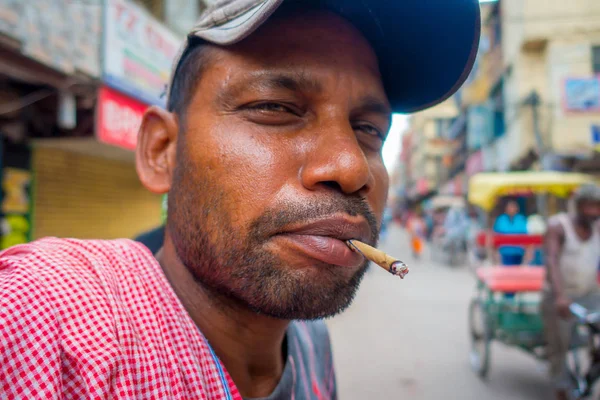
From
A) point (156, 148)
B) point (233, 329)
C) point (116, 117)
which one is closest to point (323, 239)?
point (233, 329)

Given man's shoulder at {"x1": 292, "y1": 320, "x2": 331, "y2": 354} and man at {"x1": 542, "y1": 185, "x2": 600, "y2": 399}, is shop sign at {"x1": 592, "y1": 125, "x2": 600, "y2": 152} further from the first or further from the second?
man's shoulder at {"x1": 292, "y1": 320, "x2": 331, "y2": 354}

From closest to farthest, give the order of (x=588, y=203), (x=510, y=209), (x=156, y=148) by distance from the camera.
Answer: (x=156, y=148) < (x=588, y=203) < (x=510, y=209)

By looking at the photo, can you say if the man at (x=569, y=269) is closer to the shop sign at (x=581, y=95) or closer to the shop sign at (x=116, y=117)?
the shop sign at (x=116, y=117)

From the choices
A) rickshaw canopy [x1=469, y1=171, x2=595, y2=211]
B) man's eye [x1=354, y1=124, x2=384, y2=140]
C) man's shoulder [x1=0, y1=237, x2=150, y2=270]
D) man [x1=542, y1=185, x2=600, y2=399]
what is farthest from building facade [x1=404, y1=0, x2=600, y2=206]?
man's shoulder [x1=0, y1=237, x2=150, y2=270]

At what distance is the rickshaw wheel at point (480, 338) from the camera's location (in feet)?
14.9

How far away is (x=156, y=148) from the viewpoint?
1.32 metres

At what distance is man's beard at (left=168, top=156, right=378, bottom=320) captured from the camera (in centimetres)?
100

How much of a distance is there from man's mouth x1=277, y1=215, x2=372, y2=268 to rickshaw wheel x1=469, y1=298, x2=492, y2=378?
421 centimetres

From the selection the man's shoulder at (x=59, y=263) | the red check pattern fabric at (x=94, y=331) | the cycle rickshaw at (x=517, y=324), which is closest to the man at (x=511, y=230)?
the cycle rickshaw at (x=517, y=324)

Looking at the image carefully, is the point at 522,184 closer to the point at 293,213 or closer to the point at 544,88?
the point at 293,213

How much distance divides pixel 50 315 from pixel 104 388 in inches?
6.3

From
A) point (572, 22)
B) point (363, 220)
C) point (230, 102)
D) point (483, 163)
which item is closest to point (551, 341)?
point (363, 220)

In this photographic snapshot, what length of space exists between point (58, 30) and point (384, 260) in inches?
201

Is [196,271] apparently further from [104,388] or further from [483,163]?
[483,163]
